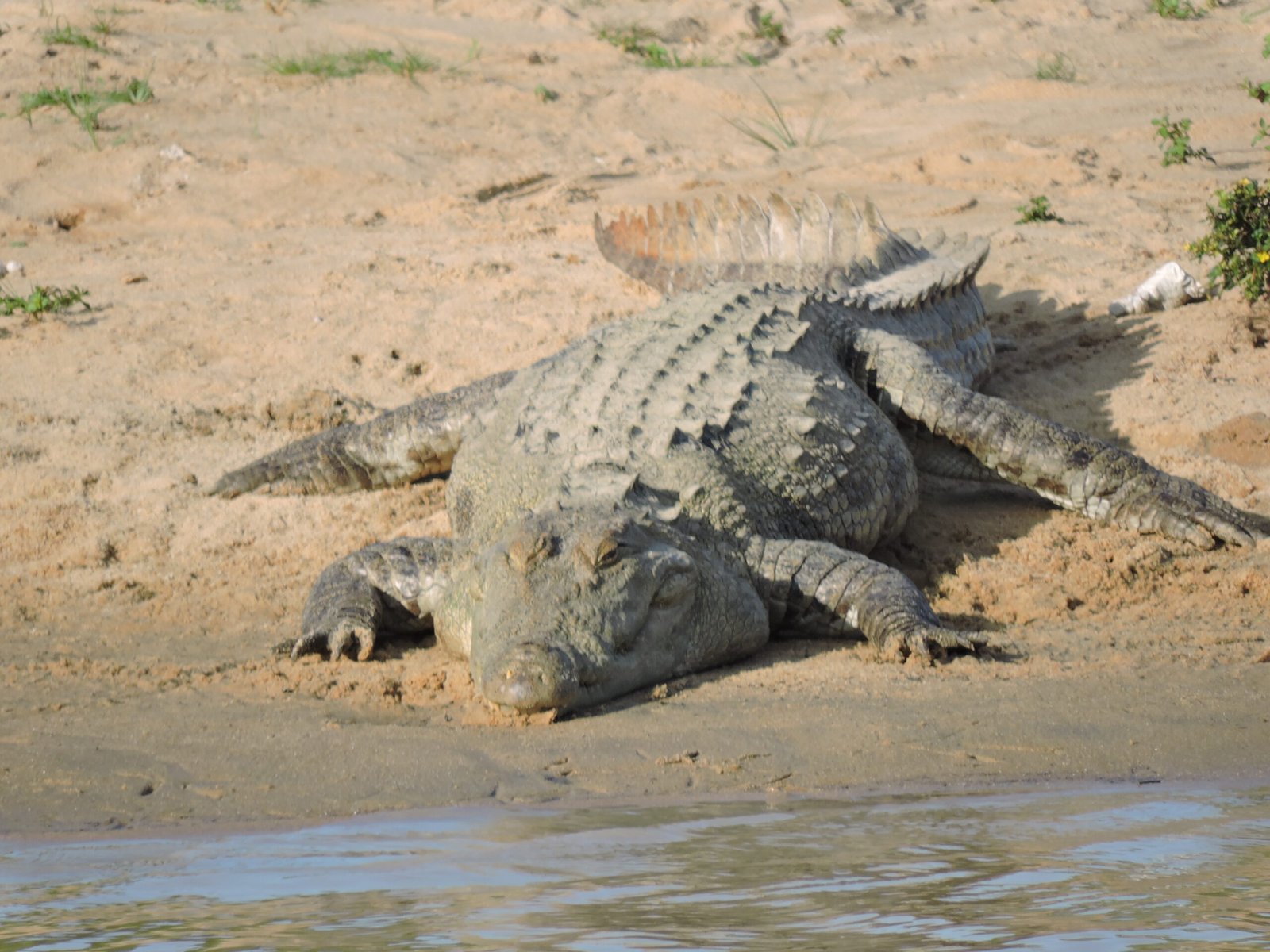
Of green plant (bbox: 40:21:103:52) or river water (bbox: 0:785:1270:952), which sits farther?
green plant (bbox: 40:21:103:52)

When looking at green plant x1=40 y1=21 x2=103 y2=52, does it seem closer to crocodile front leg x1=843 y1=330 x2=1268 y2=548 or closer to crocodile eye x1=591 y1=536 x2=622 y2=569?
crocodile front leg x1=843 y1=330 x2=1268 y2=548

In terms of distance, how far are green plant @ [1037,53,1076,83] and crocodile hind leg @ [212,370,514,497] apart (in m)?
7.45

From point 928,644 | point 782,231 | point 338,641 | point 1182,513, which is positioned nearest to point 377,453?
point 338,641

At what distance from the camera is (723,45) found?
13414 millimetres

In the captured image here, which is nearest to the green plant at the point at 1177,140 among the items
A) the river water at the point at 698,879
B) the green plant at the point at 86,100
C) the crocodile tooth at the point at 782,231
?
the crocodile tooth at the point at 782,231

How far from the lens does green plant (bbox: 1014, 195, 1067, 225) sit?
920 centimetres

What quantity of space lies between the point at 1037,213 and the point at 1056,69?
3716 mm

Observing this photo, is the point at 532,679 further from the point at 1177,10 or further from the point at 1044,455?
the point at 1177,10

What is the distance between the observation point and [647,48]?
13.0 metres

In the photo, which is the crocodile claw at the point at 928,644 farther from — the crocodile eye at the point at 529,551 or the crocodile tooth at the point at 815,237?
the crocodile tooth at the point at 815,237

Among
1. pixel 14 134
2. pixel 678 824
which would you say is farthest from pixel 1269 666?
pixel 14 134

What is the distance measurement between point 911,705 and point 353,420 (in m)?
3.82

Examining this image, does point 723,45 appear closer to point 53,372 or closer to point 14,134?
point 14,134

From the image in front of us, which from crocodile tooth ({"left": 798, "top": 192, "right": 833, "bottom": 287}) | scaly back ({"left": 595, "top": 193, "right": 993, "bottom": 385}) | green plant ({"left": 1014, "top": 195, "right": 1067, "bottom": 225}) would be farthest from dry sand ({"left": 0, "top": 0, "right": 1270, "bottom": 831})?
crocodile tooth ({"left": 798, "top": 192, "right": 833, "bottom": 287})
